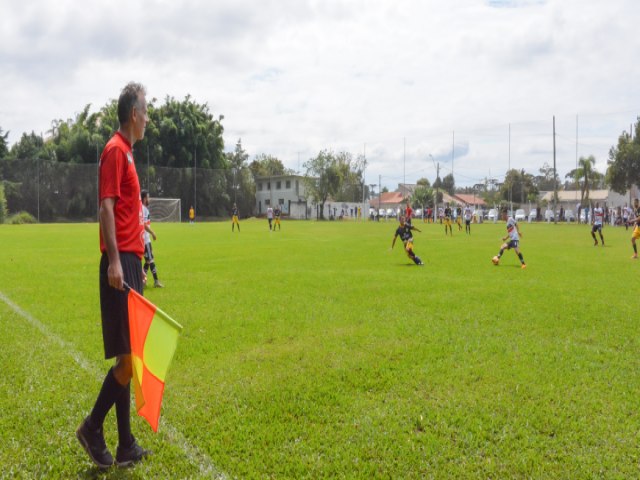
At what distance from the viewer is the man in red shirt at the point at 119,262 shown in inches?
127

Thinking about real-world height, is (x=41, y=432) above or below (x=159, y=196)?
below

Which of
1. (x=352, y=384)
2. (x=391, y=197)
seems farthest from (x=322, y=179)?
(x=352, y=384)

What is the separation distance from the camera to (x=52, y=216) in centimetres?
4925

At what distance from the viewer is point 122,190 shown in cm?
332

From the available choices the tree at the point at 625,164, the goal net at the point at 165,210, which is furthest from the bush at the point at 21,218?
the tree at the point at 625,164

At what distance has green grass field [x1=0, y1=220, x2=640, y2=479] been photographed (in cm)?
347

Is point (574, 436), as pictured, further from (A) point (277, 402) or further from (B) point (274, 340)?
(B) point (274, 340)

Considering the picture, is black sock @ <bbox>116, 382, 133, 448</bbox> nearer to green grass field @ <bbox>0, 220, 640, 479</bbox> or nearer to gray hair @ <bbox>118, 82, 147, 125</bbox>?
green grass field @ <bbox>0, 220, 640, 479</bbox>

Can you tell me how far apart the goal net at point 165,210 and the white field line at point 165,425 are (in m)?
47.8

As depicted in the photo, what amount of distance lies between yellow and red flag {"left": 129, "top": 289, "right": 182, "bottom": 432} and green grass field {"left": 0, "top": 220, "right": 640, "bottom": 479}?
0.54 metres

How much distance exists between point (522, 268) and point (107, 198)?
13.1 meters

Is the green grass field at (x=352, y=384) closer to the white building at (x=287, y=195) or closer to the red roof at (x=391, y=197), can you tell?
the white building at (x=287, y=195)

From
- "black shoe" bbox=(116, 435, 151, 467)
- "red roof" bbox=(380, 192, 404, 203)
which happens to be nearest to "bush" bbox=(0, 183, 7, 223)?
"black shoe" bbox=(116, 435, 151, 467)

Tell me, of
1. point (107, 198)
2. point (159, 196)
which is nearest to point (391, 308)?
point (107, 198)
